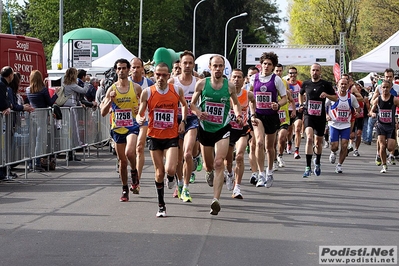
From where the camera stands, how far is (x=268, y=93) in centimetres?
1380

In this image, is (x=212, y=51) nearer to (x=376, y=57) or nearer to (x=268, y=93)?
(x=376, y=57)

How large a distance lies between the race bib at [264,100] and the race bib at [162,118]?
3.42 metres

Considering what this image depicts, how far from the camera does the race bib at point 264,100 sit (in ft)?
45.3

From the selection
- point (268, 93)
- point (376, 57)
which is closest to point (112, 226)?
point (268, 93)

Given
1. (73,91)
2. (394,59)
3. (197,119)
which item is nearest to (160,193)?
(197,119)

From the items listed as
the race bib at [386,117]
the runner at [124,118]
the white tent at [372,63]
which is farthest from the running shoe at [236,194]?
the white tent at [372,63]

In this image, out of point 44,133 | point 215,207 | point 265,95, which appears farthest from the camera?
point 44,133

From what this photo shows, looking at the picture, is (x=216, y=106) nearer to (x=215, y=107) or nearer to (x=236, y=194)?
(x=215, y=107)

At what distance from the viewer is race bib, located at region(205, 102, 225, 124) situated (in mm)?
10977

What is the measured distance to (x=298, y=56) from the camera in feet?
152

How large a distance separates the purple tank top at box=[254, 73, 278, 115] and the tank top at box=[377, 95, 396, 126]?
15.2 ft

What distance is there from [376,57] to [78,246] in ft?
72.8

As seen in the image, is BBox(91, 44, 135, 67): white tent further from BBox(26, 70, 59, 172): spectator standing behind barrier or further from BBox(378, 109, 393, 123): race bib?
BBox(378, 109, 393, 123): race bib

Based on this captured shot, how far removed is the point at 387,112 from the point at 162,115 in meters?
8.33
